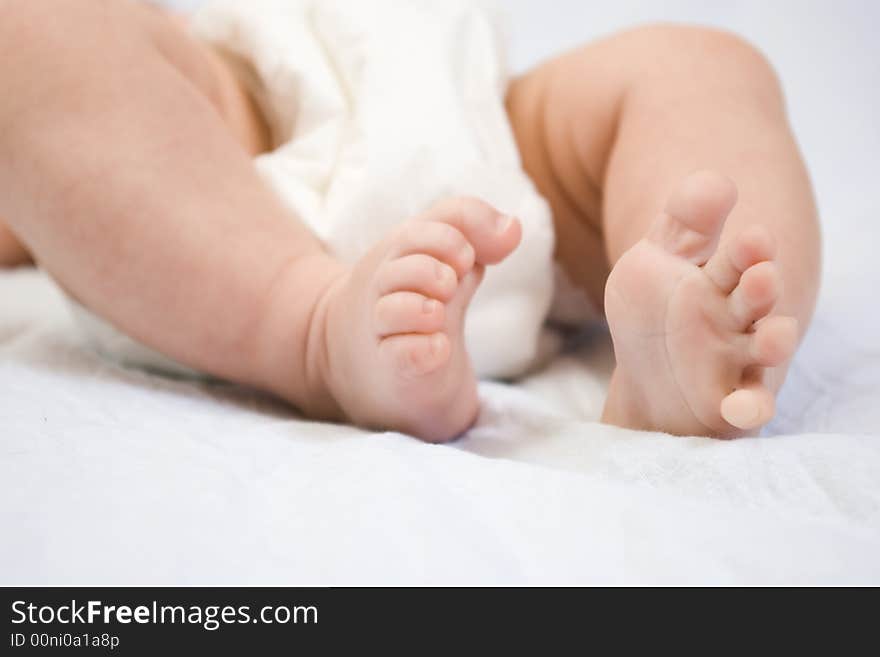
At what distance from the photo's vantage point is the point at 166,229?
23.6 inches

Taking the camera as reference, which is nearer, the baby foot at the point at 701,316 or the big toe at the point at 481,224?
the baby foot at the point at 701,316

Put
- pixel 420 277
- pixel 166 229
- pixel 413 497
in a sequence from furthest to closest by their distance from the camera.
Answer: pixel 166 229, pixel 420 277, pixel 413 497

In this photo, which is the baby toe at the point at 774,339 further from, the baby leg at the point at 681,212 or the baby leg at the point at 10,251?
the baby leg at the point at 10,251

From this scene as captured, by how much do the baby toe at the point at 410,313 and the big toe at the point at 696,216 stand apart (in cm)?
12

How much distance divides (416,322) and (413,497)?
0.12 meters

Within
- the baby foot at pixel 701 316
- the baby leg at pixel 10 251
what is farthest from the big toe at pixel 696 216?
the baby leg at pixel 10 251

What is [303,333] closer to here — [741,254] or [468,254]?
[468,254]

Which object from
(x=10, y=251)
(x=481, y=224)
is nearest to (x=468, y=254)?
(x=481, y=224)

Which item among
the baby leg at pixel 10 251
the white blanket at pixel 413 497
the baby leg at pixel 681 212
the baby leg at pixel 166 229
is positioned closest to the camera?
the white blanket at pixel 413 497

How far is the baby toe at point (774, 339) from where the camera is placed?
42 centimetres

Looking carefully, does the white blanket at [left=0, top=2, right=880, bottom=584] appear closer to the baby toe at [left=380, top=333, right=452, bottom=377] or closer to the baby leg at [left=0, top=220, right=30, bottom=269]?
the baby toe at [left=380, top=333, right=452, bottom=377]

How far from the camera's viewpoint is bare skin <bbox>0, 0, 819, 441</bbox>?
460 mm
